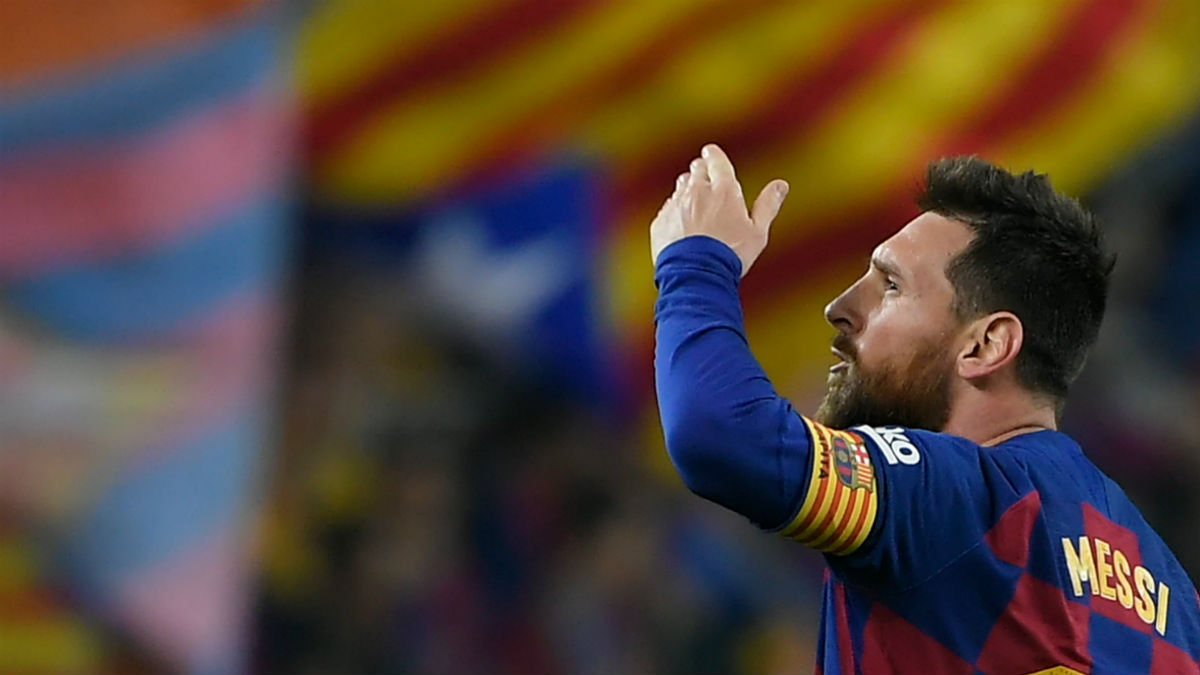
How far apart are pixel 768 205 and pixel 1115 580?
75cm

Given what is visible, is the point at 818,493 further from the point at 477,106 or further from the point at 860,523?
the point at 477,106

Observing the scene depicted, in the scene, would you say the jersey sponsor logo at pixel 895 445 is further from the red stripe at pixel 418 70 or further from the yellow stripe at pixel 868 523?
the red stripe at pixel 418 70

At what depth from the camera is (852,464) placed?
2.12m

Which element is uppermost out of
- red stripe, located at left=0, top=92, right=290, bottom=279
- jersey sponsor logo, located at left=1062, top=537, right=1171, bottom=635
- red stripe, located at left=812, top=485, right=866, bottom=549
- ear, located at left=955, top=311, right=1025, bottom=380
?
red stripe, located at left=0, top=92, right=290, bottom=279

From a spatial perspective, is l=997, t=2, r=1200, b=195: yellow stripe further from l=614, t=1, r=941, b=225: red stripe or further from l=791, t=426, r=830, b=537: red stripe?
l=791, t=426, r=830, b=537: red stripe

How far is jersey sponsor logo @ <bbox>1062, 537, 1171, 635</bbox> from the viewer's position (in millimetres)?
2256

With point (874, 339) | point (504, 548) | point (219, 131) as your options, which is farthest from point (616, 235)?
point (874, 339)

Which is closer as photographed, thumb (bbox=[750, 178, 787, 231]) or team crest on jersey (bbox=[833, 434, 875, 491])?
team crest on jersey (bbox=[833, 434, 875, 491])

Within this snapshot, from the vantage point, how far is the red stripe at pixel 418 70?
20.0 feet

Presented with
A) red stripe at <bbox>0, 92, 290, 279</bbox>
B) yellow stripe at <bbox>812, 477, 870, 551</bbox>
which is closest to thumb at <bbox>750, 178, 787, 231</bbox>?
yellow stripe at <bbox>812, 477, 870, 551</bbox>

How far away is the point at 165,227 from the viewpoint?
4695 millimetres

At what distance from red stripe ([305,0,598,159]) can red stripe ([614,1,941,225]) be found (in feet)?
2.43

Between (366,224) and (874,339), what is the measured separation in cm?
375

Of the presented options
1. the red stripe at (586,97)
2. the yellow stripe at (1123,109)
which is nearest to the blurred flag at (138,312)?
the red stripe at (586,97)
